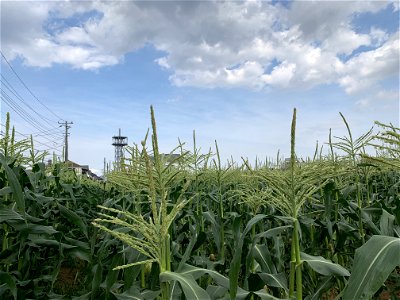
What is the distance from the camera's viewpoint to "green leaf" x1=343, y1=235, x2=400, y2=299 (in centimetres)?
150

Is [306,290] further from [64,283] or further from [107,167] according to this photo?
[107,167]

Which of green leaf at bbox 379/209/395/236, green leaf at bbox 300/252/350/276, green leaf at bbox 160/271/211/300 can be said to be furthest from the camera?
green leaf at bbox 379/209/395/236

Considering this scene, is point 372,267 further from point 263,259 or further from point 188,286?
point 263,259

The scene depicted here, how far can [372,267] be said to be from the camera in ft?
5.08

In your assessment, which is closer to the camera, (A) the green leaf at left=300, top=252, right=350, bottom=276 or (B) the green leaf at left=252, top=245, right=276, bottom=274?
(A) the green leaf at left=300, top=252, right=350, bottom=276

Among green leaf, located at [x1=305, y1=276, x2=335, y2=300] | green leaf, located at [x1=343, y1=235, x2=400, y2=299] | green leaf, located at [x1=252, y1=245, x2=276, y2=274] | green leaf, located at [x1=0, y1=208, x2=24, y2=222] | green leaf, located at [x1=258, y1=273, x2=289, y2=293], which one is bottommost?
green leaf, located at [x1=305, y1=276, x2=335, y2=300]

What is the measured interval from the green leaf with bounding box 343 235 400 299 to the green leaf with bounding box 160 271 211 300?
679mm

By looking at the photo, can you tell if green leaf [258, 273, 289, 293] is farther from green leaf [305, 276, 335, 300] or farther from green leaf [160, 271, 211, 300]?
green leaf [160, 271, 211, 300]

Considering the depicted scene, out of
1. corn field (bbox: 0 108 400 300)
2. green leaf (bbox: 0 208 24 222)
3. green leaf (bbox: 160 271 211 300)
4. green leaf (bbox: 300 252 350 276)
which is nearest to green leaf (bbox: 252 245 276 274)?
corn field (bbox: 0 108 400 300)

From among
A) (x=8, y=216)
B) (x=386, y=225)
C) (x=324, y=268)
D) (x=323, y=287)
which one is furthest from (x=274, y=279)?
(x=8, y=216)

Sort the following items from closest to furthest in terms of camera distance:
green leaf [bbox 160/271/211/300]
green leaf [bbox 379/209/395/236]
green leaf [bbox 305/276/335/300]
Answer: green leaf [bbox 160/271/211/300] < green leaf [bbox 305/276/335/300] < green leaf [bbox 379/209/395/236]

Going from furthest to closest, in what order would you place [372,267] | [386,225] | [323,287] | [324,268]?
[386,225], [323,287], [324,268], [372,267]

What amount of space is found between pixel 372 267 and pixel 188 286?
0.87 m

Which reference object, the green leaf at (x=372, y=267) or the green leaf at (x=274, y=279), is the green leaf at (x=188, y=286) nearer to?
the green leaf at (x=372, y=267)
